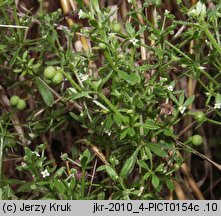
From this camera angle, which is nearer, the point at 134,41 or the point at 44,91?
the point at 134,41

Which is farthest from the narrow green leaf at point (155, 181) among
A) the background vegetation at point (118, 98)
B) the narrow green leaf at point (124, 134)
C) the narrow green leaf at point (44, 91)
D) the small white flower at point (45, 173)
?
the narrow green leaf at point (44, 91)

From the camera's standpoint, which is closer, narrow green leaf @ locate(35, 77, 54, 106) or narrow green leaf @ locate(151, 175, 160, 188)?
narrow green leaf @ locate(151, 175, 160, 188)

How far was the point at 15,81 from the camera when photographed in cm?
131

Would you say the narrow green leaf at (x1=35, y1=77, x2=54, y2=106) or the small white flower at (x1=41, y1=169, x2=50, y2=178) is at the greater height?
the narrow green leaf at (x1=35, y1=77, x2=54, y2=106)

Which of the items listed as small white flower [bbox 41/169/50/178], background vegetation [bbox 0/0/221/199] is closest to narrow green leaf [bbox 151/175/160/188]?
background vegetation [bbox 0/0/221/199]

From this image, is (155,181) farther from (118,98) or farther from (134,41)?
(134,41)

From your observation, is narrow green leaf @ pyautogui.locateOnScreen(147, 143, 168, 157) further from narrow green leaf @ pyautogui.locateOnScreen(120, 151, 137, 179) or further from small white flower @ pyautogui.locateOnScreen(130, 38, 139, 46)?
small white flower @ pyautogui.locateOnScreen(130, 38, 139, 46)

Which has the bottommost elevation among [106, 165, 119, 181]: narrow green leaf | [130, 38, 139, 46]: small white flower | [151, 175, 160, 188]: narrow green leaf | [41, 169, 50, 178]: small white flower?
[151, 175, 160, 188]: narrow green leaf

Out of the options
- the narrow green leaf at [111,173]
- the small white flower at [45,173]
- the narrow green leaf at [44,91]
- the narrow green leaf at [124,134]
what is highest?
the narrow green leaf at [44,91]

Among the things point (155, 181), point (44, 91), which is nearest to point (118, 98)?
point (155, 181)

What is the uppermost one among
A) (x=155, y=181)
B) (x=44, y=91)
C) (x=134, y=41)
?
(x=134, y=41)

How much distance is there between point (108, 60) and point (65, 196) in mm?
267

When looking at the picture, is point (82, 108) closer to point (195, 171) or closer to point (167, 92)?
Result: point (167, 92)

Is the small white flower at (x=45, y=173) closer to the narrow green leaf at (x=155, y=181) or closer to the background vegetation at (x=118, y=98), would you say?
the background vegetation at (x=118, y=98)
